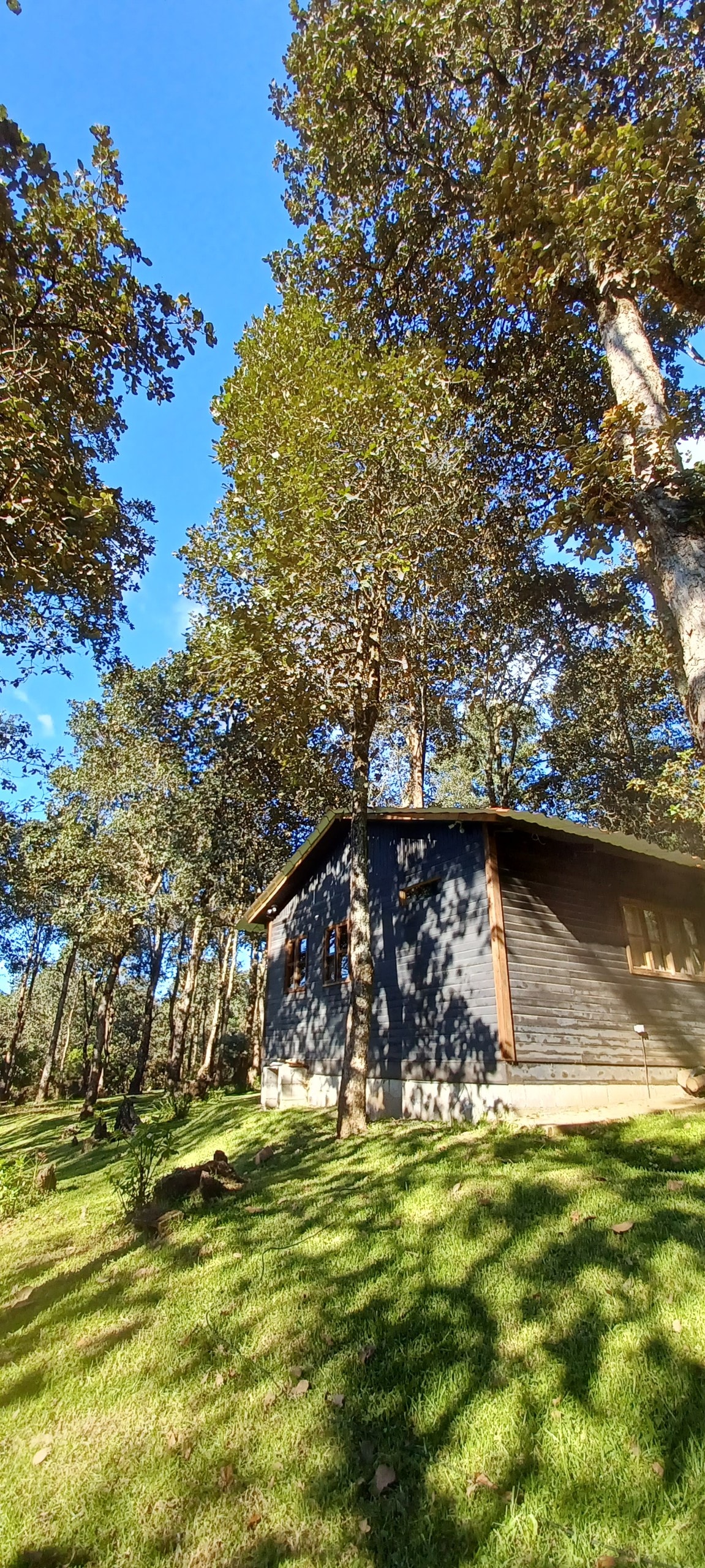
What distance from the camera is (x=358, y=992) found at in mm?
11047

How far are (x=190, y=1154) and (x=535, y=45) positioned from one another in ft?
56.0

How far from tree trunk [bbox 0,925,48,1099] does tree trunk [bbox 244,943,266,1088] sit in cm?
1017

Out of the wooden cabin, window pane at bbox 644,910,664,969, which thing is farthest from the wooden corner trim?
window pane at bbox 644,910,664,969

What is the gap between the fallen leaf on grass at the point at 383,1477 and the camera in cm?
289

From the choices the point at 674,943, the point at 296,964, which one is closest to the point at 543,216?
the point at 674,943

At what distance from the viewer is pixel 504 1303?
408 cm

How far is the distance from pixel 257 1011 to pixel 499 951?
62.0 feet

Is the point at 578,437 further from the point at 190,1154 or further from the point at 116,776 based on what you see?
the point at 116,776

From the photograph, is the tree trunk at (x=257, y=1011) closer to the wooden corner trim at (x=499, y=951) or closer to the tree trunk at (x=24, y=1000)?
the tree trunk at (x=24, y=1000)

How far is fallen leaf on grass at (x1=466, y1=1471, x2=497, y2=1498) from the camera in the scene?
2775 mm

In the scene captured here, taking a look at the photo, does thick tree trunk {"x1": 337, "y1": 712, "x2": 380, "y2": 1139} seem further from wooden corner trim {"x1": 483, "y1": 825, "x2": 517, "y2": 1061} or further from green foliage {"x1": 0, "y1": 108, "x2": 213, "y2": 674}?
green foliage {"x1": 0, "y1": 108, "x2": 213, "y2": 674}

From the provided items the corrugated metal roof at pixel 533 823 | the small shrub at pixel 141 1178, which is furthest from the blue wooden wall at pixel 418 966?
the small shrub at pixel 141 1178

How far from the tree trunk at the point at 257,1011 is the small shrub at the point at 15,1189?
13.7 metres

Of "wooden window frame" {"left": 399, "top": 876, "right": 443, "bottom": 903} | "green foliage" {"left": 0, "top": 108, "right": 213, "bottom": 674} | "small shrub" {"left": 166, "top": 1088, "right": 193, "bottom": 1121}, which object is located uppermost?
"green foliage" {"left": 0, "top": 108, "right": 213, "bottom": 674}
